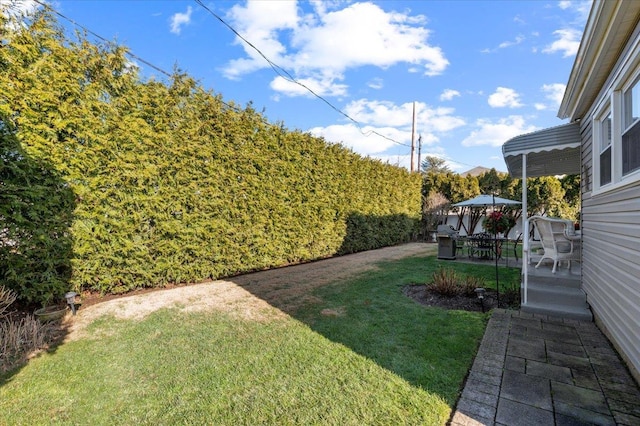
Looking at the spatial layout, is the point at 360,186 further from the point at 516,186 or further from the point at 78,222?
the point at 516,186

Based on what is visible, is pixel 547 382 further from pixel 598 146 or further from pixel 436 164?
pixel 436 164

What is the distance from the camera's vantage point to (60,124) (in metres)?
4.30

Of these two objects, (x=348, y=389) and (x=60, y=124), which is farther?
(x=60, y=124)

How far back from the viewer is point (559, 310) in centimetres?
425

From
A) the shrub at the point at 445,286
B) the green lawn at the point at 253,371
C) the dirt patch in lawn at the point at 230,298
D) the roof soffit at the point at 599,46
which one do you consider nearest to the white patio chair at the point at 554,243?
the shrub at the point at 445,286

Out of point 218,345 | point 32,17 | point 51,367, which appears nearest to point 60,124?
point 32,17

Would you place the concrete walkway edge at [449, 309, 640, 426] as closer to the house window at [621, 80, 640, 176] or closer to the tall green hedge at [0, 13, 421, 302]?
the house window at [621, 80, 640, 176]

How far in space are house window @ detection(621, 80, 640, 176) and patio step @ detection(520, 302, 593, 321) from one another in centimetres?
202

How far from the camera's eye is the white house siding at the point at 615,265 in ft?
8.84

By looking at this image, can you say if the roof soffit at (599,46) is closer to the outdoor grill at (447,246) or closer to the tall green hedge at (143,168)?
the outdoor grill at (447,246)

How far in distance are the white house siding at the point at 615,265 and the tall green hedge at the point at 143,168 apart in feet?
19.9

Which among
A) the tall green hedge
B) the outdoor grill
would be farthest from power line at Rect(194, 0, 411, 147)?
the outdoor grill

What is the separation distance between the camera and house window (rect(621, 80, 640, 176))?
2.87 metres

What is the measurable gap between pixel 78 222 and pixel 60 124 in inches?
56.4
